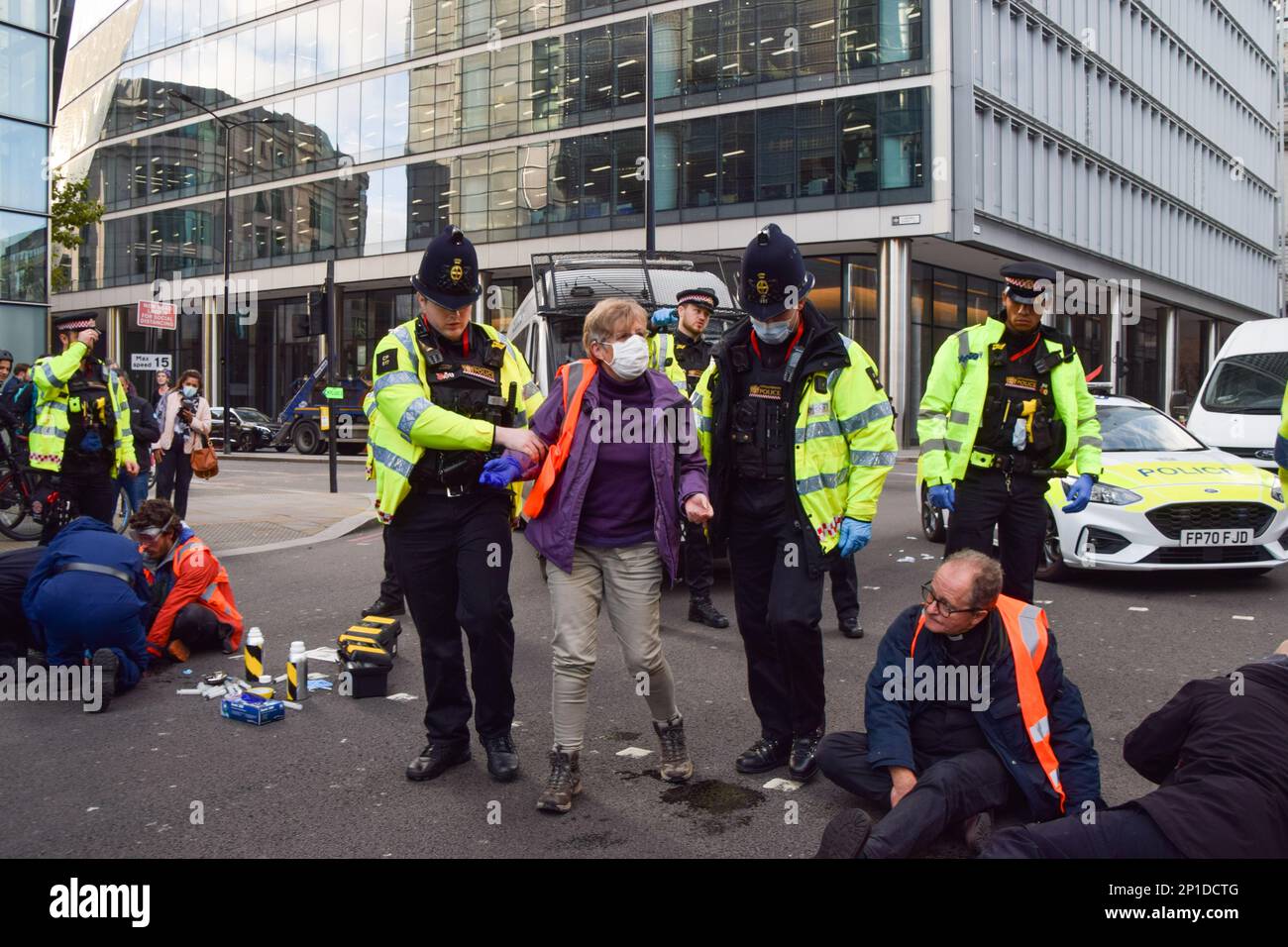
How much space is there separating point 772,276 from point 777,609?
129 centimetres

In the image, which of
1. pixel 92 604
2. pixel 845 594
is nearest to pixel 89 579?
pixel 92 604

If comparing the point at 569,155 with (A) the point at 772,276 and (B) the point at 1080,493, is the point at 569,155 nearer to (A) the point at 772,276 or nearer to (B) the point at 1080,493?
(B) the point at 1080,493

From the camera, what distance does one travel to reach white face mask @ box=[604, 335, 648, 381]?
4.34 meters

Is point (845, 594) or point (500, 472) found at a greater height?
point (500, 472)

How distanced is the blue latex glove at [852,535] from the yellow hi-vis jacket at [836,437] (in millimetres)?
25

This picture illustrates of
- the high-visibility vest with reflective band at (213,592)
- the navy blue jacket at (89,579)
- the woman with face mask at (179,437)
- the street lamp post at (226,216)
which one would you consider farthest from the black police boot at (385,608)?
the street lamp post at (226,216)

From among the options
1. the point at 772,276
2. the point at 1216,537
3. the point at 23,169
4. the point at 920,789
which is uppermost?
the point at 23,169

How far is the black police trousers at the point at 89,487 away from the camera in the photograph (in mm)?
8977

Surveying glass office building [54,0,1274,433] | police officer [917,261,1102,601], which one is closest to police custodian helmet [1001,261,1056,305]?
police officer [917,261,1102,601]

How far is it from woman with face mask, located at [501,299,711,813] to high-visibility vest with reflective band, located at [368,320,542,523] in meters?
0.29

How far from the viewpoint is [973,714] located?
401cm

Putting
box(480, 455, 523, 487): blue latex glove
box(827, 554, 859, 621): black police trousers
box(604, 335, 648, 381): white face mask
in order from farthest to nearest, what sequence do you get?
box(827, 554, 859, 621): black police trousers, box(604, 335, 648, 381): white face mask, box(480, 455, 523, 487): blue latex glove

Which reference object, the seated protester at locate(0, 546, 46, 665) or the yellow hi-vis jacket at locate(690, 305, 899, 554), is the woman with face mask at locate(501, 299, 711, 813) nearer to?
the yellow hi-vis jacket at locate(690, 305, 899, 554)

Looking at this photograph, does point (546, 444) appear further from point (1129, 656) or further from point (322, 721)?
point (1129, 656)
